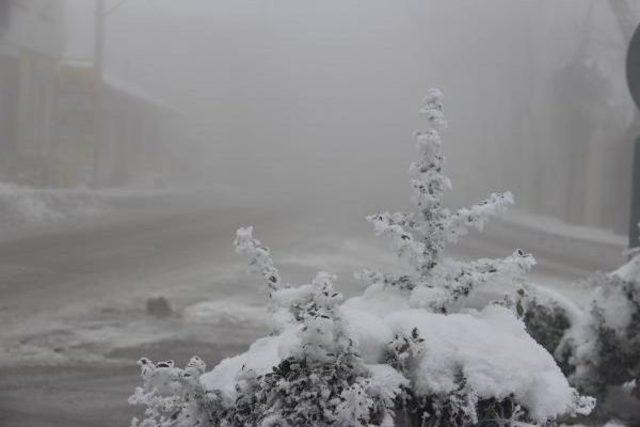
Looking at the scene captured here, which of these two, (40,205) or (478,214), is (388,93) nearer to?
(40,205)

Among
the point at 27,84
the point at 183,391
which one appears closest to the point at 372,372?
the point at 183,391

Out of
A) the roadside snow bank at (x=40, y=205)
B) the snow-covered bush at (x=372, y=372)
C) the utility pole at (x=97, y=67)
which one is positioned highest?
the utility pole at (x=97, y=67)

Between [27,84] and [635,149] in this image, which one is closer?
[635,149]

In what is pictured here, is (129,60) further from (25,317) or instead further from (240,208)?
(25,317)

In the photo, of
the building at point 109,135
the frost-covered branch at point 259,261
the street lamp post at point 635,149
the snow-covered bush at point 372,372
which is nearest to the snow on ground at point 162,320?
the street lamp post at point 635,149

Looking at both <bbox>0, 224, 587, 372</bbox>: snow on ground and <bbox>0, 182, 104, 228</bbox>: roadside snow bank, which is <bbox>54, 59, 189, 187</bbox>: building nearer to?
<bbox>0, 182, 104, 228</bbox>: roadside snow bank

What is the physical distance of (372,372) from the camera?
7.10ft

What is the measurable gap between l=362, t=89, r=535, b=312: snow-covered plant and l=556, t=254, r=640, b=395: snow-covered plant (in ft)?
4.91

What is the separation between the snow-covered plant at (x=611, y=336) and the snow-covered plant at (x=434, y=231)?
1.50m

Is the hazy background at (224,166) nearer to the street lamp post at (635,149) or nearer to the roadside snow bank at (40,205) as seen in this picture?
the roadside snow bank at (40,205)

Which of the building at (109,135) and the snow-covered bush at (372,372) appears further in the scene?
the building at (109,135)

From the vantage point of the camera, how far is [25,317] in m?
8.74

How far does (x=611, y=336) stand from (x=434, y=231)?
A: 174cm

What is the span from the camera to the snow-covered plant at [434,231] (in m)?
2.80
